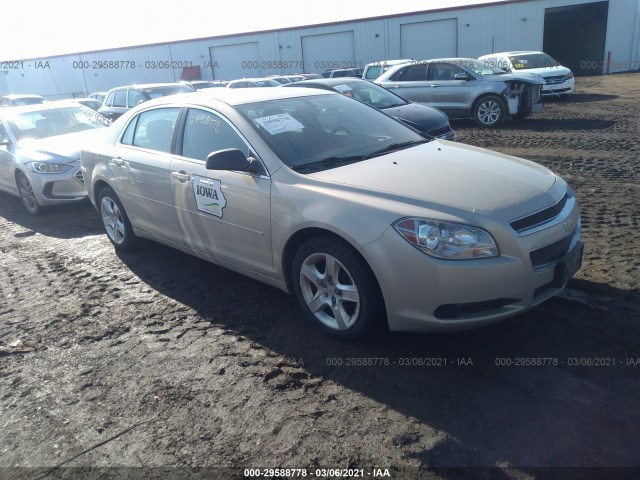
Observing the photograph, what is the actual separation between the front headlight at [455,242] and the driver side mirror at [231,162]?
4.51 feet

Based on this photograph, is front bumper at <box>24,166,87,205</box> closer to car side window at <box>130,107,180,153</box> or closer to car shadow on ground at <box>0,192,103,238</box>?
car shadow on ground at <box>0,192,103,238</box>

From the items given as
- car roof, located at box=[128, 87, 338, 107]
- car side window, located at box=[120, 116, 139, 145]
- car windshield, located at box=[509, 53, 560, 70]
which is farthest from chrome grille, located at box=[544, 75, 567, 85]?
car side window, located at box=[120, 116, 139, 145]

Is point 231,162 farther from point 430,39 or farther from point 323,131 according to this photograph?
point 430,39

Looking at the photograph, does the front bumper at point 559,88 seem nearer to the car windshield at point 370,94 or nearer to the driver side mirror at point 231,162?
the car windshield at point 370,94

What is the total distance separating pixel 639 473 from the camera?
2473 millimetres

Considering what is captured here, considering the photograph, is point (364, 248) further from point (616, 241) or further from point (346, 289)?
point (616, 241)

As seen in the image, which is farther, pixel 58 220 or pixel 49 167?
pixel 58 220

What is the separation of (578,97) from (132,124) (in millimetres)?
17342

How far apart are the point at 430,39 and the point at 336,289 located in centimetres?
3201

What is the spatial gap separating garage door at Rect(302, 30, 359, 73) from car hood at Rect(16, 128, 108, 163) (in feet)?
91.7

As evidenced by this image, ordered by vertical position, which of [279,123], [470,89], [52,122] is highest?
[279,123]

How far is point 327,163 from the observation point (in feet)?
13.1

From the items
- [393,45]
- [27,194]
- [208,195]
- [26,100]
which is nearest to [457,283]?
[208,195]

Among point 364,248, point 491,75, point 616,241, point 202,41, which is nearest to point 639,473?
point 364,248
